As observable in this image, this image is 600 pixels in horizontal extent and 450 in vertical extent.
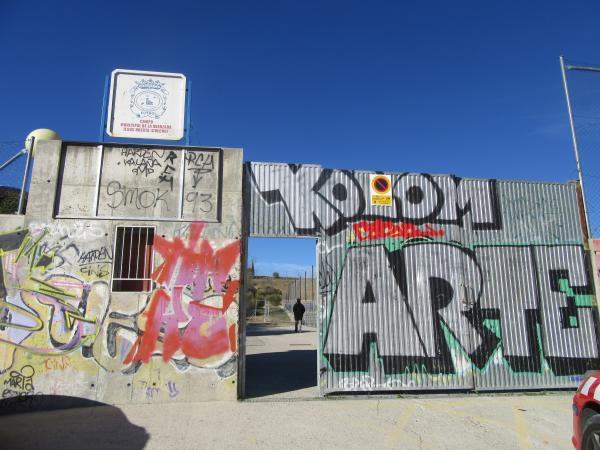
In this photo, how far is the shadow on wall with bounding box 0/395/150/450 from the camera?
572 centimetres

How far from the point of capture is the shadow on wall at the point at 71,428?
5.72 metres

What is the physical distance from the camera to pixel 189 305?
26.4ft

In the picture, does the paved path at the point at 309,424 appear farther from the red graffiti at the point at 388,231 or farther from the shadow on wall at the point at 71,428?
the red graffiti at the point at 388,231

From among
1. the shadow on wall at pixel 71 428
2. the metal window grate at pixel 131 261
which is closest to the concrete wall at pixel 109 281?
the metal window grate at pixel 131 261

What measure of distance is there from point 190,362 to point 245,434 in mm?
2196

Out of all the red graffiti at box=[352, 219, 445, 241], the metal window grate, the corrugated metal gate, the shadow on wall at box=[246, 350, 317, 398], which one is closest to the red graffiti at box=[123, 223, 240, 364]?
the metal window grate

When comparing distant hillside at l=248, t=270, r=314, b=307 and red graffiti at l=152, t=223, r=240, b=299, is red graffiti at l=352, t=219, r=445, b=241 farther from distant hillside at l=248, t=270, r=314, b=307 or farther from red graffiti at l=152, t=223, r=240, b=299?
distant hillside at l=248, t=270, r=314, b=307

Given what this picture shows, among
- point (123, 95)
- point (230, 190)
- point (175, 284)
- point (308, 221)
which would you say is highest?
point (123, 95)

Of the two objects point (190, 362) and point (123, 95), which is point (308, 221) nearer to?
point (190, 362)

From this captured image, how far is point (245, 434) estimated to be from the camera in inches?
241

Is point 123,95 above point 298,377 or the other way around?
above

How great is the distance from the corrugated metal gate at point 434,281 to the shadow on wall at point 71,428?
12.3ft

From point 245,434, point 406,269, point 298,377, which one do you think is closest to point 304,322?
point 298,377

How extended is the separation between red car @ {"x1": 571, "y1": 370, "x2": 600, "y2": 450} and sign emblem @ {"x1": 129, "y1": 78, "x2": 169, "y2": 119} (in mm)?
8719
